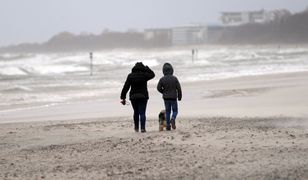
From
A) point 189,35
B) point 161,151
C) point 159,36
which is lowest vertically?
point 161,151

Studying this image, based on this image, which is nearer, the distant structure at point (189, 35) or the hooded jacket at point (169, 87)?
the hooded jacket at point (169, 87)

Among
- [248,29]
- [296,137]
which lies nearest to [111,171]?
[296,137]

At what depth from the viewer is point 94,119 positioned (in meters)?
13.9

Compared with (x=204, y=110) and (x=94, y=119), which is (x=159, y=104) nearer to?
(x=204, y=110)

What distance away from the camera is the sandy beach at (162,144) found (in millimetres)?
7129

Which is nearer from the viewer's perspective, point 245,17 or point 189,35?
point 189,35

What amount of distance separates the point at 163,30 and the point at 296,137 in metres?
153

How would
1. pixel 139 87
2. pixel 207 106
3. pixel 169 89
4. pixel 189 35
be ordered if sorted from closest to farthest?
pixel 139 87 < pixel 169 89 < pixel 207 106 < pixel 189 35

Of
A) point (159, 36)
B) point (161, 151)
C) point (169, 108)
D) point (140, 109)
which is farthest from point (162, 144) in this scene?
point (159, 36)

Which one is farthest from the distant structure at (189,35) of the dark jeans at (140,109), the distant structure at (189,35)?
the dark jeans at (140,109)

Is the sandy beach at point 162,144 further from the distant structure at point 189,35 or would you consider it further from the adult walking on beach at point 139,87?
the distant structure at point 189,35

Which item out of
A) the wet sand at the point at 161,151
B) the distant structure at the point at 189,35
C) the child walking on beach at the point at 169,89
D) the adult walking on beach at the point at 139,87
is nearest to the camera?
the wet sand at the point at 161,151

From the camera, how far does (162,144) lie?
902 centimetres

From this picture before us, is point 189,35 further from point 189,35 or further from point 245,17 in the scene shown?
point 245,17
